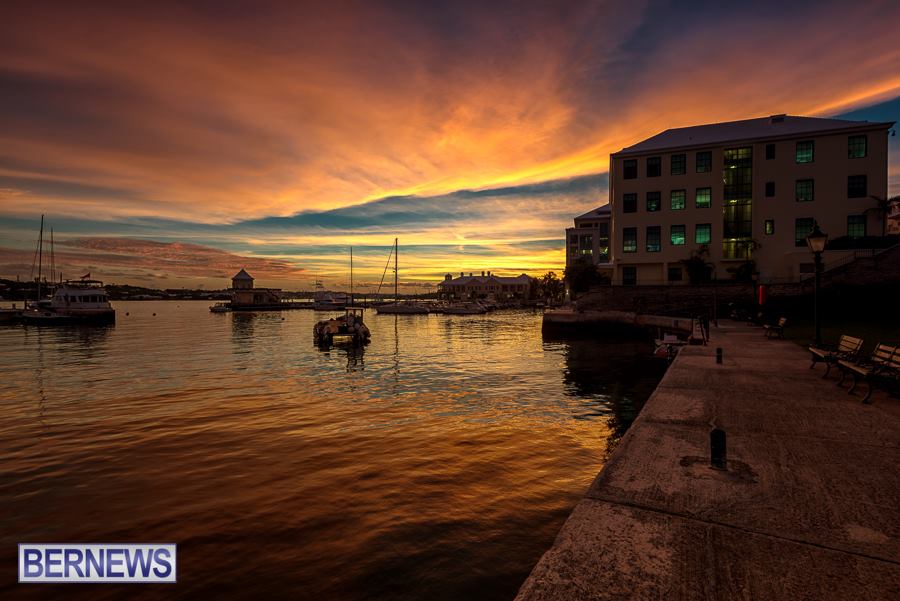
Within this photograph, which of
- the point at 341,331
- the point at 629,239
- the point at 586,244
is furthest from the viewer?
the point at 586,244

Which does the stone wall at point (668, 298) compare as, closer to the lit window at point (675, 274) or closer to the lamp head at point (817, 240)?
the lit window at point (675, 274)

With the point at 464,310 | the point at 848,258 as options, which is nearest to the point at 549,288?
the point at 464,310

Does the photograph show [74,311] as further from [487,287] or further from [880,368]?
[487,287]

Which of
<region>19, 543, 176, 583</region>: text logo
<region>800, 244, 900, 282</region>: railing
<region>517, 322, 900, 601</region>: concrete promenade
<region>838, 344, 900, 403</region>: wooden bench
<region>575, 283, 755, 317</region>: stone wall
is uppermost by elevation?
<region>800, 244, 900, 282</region>: railing

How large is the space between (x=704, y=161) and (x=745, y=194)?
5715 millimetres

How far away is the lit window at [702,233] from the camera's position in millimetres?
48562

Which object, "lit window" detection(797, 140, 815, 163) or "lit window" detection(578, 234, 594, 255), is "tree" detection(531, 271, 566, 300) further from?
"lit window" detection(797, 140, 815, 163)

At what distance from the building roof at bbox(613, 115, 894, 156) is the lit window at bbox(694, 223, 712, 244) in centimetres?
913

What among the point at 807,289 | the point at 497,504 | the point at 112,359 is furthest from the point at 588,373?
the point at 112,359

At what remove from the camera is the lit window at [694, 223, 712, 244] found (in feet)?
159

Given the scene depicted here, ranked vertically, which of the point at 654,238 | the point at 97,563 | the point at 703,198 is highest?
the point at 703,198

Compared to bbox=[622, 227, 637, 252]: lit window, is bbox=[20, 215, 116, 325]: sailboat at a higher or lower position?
lower

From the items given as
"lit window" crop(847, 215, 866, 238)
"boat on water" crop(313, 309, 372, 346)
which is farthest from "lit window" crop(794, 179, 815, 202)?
"boat on water" crop(313, 309, 372, 346)

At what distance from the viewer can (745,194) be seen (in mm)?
48094
